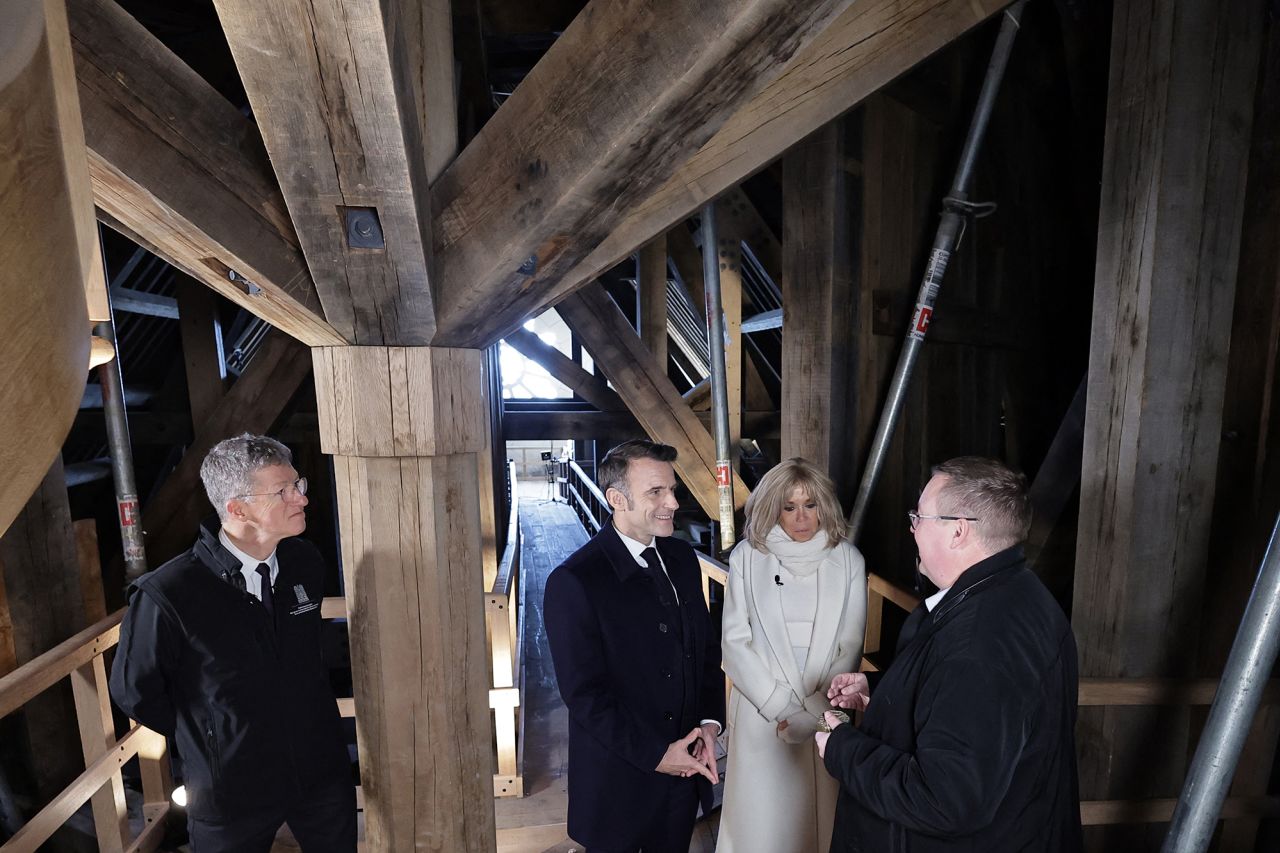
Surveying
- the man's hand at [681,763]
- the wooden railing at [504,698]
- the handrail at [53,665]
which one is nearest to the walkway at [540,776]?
the wooden railing at [504,698]

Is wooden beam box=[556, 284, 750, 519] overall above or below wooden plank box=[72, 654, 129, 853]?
above

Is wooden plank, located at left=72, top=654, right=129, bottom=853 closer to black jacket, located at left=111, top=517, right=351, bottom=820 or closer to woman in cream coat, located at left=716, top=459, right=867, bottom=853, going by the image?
black jacket, located at left=111, top=517, right=351, bottom=820

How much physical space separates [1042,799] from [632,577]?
1.06m

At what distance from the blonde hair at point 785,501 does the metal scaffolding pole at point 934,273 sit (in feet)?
2.48

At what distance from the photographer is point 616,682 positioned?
1813 mm

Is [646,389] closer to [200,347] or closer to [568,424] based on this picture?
[568,424]

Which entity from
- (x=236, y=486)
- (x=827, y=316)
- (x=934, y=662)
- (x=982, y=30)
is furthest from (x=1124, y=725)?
(x=982, y=30)

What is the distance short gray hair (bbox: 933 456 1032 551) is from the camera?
140 centimetres

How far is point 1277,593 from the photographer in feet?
3.98

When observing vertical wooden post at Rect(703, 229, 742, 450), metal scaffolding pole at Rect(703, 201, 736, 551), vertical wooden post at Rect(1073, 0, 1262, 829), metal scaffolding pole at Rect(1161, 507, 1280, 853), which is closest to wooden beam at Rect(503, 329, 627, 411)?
vertical wooden post at Rect(703, 229, 742, 450)

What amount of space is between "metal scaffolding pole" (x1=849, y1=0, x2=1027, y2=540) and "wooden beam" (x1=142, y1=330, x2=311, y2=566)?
138 inches

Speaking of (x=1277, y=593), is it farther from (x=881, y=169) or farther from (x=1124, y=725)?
(x=881, y=169)

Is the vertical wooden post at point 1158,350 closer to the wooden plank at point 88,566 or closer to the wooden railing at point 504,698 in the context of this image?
the wooden railing at point 504,698

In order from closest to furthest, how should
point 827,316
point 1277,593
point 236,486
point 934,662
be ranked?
point 1277,593
point 934,662
point 236,486
point 827,316
